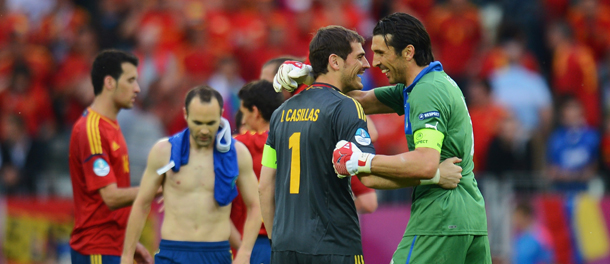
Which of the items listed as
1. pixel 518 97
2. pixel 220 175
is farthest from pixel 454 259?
pixel 518 97

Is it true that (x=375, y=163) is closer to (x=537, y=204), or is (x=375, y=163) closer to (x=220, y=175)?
(x=220, y=175)

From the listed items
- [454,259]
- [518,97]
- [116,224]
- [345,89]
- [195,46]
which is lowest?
[454,259]

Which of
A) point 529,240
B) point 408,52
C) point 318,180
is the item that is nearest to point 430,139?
point 408,52

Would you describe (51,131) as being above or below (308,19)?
below

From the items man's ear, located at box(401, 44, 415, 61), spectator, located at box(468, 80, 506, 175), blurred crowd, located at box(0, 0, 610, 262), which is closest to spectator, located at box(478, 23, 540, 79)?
blurred crowd, located at box(0, 0, 610, 262)

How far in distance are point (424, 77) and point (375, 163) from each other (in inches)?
31.7

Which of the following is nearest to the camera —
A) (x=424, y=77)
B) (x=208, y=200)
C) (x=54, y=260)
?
(x=424, y=77)

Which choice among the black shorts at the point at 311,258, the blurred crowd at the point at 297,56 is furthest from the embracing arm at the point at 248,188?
the blurred crowd at the point at 297,56

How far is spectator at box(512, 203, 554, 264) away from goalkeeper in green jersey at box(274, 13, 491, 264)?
20.2 feet

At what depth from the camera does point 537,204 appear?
11953 millimetres

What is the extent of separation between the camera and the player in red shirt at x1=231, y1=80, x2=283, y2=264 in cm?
729

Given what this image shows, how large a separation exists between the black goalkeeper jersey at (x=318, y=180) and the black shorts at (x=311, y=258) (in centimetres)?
3

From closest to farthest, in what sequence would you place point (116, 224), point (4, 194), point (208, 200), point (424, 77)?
point (424, 77)
point (208, 200)
point (116, 224)
point (4, 194)

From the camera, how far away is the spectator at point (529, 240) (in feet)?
38.3
